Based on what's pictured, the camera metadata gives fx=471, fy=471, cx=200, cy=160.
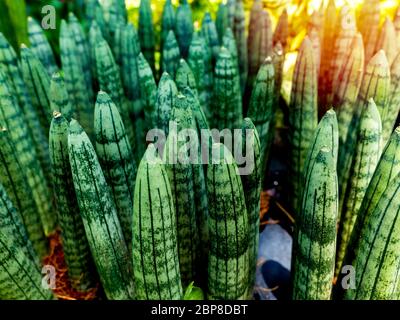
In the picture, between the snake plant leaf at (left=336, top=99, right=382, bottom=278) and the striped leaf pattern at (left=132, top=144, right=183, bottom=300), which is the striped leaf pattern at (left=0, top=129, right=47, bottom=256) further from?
the snake plant leaf at (left=336, top=99, right=382, bottom=278)

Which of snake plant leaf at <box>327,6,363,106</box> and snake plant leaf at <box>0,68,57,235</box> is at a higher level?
snake plant leaf at <box>327,6,363,106</box>

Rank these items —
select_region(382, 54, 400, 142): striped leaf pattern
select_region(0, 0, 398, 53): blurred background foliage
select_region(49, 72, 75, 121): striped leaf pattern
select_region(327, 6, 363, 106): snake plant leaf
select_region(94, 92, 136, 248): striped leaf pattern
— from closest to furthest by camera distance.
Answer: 1. select_region(94, 92, 136, 248): striped leaf pattern
2. select_region(49, 72, 75, 121): striped leaf pattern
3. select_region(382, 54, 400, 142): striped leaf pattern
4. select_region(327, 6, 363, 106): snake plant leaf
5. select_region(0, 0, 398, 53): blurred background foliage

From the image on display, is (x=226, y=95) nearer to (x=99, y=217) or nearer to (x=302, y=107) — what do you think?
(x=302, y=107)

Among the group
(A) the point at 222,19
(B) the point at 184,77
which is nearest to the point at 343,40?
(A) the point at 222,19

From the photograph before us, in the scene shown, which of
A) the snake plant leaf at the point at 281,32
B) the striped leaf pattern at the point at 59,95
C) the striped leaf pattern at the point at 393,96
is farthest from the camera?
the snake plant leaf at the point at 281,32

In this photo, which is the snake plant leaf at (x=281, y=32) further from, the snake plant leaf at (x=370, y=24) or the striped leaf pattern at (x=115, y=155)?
the striped leaf pattern at (x=115, y=155)

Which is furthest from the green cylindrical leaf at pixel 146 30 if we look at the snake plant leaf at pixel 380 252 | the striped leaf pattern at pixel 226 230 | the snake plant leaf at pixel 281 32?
the snake plant leaf at pixel 380 252

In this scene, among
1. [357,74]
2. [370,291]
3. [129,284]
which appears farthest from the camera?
[357,74]

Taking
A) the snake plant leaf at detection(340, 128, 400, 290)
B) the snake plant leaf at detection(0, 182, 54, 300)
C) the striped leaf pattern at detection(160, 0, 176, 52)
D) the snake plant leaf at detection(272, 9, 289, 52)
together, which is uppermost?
the striped leaf pattern at detection(160, 0, 176, 52)

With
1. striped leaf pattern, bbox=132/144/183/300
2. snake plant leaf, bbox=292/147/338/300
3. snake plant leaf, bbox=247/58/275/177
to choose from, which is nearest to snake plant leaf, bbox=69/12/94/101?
snake plant leaf, bbox=247/58/275/177
